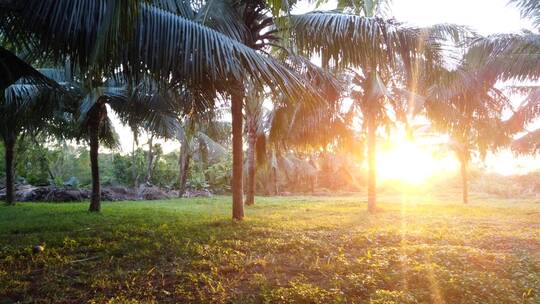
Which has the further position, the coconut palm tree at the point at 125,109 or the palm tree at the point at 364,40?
the coconut palm tree at the point at 125,109

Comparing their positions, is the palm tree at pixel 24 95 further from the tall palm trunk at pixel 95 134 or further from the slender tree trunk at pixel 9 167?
the slender tree trunk at pixel 9 167

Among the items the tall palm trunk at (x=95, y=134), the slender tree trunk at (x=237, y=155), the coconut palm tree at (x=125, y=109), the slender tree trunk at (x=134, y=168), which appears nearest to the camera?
the slender tree trunk at (x=237, y=155)

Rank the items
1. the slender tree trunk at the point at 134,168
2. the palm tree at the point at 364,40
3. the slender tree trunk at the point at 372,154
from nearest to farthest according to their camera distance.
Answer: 1. the palm tree at the point at 364,40
2. the slender tree trunk at the point at 372,154
3. the slender tree trunk at the point at 134,168

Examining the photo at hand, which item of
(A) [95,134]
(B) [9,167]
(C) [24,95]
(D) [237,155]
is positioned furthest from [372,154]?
(B) [9,167]

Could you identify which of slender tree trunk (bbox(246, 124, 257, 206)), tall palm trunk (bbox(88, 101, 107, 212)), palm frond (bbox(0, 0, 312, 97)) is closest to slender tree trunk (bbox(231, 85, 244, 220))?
palm frond (bbox(0, 0, 312, 97))

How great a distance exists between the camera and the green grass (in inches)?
135

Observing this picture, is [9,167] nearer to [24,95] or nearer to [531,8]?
[24,95]

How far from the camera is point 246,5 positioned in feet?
24.2

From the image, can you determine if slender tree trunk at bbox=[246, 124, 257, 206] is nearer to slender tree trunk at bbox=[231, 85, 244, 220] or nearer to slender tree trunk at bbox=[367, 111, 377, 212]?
slender tree trunk at bbox=[367, 111, 377, 212]

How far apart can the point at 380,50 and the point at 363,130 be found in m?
6.86

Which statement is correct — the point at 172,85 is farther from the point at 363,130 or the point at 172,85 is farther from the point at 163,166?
the point at 163,166

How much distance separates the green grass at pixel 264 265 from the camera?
11.3 ft

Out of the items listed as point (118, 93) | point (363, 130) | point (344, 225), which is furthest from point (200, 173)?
point (344, 225)

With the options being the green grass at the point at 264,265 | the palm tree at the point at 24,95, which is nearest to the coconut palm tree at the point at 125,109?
the palm tree at the point at 24,95
